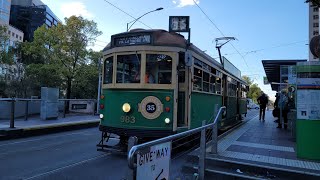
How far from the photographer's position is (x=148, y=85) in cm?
902

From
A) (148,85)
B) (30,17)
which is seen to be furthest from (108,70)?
(30,17)

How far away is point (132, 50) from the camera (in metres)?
9.23

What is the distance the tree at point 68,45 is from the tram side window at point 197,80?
21.1 m

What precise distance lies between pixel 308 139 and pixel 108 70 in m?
5.56

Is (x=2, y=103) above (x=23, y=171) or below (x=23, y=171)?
above

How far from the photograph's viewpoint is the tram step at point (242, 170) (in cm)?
635

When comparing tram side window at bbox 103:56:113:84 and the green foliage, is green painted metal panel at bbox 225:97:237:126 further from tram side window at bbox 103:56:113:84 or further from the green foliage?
the green foliage

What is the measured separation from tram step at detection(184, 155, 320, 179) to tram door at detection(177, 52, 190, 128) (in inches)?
87.8

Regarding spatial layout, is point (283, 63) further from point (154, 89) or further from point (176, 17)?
point (154, 89)

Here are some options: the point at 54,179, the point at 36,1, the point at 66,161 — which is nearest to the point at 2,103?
the point at 66,161

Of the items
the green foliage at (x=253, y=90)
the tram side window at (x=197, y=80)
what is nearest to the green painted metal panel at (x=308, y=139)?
the tram side window at (x=197, y=80)

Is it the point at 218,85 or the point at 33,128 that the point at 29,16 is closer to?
the point at 33,128

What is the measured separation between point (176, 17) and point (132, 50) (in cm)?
211

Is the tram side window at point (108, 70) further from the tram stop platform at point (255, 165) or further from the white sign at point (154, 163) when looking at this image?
the white sign at point (154, 163)
